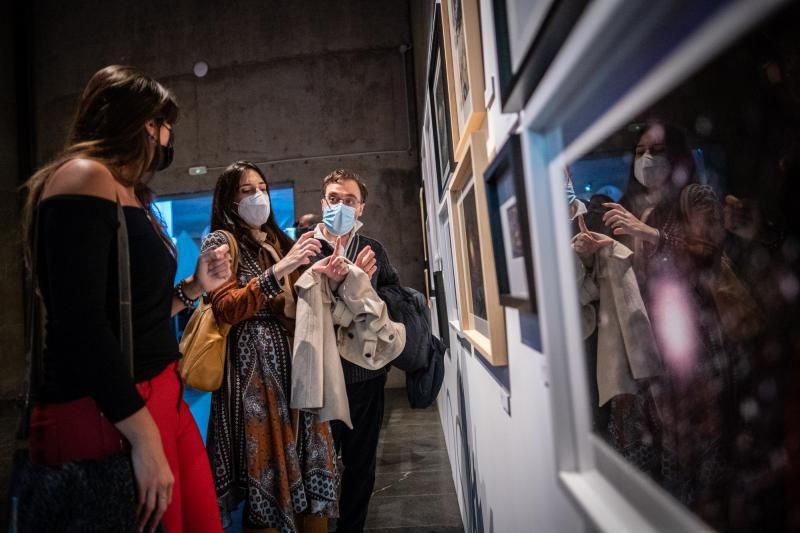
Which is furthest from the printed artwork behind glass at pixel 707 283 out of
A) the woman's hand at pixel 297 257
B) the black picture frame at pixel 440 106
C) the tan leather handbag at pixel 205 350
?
the tan leather handbag at pixel 205 350

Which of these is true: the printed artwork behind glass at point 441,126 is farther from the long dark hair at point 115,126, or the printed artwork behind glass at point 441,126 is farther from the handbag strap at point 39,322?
the handbag strap at point 39,322

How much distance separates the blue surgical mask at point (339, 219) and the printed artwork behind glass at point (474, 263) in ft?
3.43

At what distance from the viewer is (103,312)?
94cm

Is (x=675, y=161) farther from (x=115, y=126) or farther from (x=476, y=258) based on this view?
(x=115, y=126)

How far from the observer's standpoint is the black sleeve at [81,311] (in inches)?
35.5

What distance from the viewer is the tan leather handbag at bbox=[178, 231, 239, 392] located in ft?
6.16

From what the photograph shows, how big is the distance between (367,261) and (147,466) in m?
1.42

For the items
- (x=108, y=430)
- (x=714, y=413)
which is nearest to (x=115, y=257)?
(x=108, y=430)

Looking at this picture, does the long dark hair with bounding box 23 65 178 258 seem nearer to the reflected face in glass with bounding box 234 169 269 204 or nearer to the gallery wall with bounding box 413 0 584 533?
the gallery wall with bounding box 413 0 584 533

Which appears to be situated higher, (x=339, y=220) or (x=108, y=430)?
(x=339, y=220)

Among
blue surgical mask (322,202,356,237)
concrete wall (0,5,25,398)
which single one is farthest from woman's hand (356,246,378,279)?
concrete wall (0,5,25,398)

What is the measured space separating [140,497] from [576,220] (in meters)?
0.94

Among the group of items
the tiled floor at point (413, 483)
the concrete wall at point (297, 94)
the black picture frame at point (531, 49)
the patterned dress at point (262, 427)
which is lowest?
the tiled floor at point (413, 483)

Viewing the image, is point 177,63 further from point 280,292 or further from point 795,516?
point 795,516
